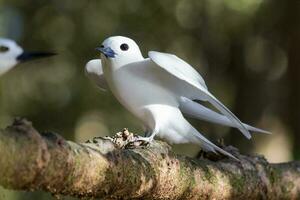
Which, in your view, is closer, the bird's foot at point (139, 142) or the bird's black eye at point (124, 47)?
the bird's foot at point (139, 142)

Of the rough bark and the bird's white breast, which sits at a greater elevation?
the bird's white breast

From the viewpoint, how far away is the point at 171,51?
28.9 ft

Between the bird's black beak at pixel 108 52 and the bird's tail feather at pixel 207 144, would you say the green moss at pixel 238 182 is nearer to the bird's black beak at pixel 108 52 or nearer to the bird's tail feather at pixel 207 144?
the bird's tail feather at pixel 207 144

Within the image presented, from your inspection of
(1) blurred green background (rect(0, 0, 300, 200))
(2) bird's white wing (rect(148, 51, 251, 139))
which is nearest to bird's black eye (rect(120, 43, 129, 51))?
(2) bird's white wing (rect(148, 51, 251, 139))

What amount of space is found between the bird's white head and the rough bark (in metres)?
0.34

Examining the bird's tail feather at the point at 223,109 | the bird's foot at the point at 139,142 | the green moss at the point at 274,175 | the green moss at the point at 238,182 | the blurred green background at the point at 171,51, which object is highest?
the blurred green background at the point at 171,51

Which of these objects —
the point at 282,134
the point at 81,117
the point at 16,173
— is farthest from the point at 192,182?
the point at 81,117

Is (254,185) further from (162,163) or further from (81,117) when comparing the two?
(81,117)

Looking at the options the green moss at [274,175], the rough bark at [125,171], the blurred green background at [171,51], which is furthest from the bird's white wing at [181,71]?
the blurred green background at [171,51]

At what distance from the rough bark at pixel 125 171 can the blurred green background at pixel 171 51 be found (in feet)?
9.78

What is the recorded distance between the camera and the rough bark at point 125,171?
2.10 m

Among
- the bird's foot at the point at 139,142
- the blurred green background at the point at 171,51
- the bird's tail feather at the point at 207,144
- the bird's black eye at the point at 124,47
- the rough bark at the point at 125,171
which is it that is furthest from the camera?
the blurred green background at the point at 171,51

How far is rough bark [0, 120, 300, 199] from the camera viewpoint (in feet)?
6.90

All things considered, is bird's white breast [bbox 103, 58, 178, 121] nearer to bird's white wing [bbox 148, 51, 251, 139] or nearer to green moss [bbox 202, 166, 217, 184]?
bird's white wing [bbox 148, 51, 251, 139]
